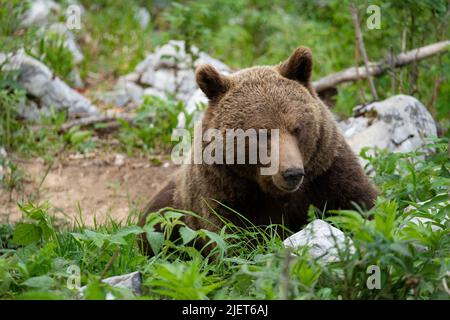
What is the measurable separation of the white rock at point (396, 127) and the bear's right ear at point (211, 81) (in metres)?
1.99

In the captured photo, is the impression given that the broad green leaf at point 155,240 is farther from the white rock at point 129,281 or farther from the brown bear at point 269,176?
the brown bear at point 269,176

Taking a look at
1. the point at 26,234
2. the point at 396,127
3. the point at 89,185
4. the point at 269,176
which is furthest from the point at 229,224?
the point at 89,185

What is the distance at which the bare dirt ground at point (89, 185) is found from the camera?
625cm

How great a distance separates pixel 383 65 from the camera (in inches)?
277

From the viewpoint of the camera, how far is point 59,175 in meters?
6.94

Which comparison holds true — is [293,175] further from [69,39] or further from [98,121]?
[69,39]

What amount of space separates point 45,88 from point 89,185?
169cm

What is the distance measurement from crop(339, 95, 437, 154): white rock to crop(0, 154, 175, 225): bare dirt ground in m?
2.03

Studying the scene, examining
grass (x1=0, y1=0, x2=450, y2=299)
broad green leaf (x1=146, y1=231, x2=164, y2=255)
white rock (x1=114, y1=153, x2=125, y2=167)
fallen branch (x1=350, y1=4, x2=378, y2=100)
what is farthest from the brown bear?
white rock (x1=114, y1=153, x2=125, y2=167)

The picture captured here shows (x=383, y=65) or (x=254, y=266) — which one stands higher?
(x=383, y=65)

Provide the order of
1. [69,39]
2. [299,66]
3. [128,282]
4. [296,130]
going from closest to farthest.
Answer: [128,282]
[296,130]
[299,66]
[69,39]

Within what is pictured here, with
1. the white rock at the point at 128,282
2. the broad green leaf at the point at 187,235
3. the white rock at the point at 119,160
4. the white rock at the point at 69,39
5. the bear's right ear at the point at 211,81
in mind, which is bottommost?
the white rock at the point at 128,282

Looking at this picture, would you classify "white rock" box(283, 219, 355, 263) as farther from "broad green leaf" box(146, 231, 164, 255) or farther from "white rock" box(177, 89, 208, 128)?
"white rock" box(177, 89, 208, 128)

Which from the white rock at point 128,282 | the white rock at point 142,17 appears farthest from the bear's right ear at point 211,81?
the white rock at point 142,17
